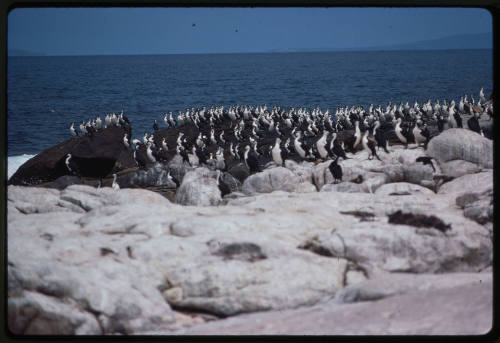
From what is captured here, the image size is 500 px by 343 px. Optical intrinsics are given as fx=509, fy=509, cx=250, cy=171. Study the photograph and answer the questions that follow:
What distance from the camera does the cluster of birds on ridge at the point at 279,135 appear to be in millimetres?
19273

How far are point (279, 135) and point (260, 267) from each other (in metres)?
20.3

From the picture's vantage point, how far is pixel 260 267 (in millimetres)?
7426

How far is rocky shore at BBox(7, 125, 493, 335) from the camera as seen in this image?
6039 millimetres

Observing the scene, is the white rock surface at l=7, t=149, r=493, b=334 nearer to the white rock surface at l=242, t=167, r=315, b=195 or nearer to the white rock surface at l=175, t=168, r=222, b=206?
the white rock surface at l=175, t=168, r=222, b=206

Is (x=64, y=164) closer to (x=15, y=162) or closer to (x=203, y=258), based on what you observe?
(x=15, y=162)

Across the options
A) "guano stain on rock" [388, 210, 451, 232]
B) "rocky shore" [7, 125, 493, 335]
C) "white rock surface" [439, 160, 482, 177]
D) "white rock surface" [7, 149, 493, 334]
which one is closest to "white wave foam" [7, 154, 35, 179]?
"rocky shore" [7, 125, 493, 335]

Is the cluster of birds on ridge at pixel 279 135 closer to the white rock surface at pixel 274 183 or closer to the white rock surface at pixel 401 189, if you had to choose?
the white rock surface at pixel 274 183

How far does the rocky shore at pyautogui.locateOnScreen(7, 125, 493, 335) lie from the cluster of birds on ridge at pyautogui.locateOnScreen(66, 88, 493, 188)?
5970 mm

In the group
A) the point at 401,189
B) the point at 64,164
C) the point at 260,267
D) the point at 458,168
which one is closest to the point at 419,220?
the point at 260,267

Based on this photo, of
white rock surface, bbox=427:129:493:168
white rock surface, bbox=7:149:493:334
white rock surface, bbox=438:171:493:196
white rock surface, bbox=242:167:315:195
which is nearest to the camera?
white rock surface, bbox=7:149:493:334

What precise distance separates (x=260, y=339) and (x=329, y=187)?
8.68 metres

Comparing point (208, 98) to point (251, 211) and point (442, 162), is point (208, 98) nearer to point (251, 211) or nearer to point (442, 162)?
point (442, 162)

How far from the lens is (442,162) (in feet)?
49.5

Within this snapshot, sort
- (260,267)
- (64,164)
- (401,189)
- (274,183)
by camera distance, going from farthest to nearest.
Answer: (64,164) < (274,183) < (401,189) < (260,267)
